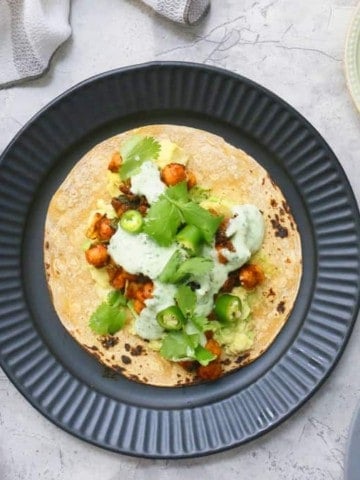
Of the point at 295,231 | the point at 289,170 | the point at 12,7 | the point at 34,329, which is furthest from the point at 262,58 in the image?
the point at 34,329

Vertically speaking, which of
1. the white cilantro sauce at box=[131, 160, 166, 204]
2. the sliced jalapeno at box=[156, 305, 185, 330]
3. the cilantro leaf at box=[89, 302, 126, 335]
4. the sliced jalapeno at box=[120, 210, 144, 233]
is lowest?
the cilantro leaf at box=[89, 302, 126, 335]

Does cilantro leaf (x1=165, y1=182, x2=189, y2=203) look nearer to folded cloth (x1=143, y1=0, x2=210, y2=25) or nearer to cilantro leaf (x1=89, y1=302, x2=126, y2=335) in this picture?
cilantro leaf (x1=89, y1=302, x2=126, y2=335)

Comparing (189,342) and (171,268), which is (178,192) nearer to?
(171,268)

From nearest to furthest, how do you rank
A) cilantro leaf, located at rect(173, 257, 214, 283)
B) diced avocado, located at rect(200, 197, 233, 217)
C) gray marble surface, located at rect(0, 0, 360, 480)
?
cilantro leaf, located at rect(173, 257, 214, 283) → diced avocado, located at rect(200, 197, 233, 217) → gray marble surface, located at rect(0, 0, 360, 480)

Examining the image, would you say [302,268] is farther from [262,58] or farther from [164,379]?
[262,58]

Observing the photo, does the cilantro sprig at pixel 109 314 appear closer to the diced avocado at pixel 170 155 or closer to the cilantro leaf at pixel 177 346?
the cilantro leaf at pixel 177 346

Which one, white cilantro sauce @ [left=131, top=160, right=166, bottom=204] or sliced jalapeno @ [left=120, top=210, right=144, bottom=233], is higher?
white cilantro sauce @ [left=131, top=160, right=166, bottom=204]

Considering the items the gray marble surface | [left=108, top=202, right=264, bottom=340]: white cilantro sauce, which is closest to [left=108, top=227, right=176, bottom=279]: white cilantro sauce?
[left=108, top=202, right=264, bottom=340]: white cilantro sauce
